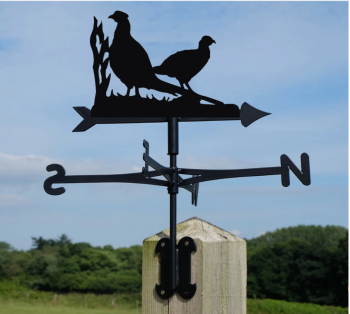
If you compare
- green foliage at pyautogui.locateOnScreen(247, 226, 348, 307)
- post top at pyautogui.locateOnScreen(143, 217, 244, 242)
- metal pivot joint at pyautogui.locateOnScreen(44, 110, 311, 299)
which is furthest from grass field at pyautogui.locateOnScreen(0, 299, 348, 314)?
post top at pyautogui.locateOnScreen(143, 217, 244, 242)

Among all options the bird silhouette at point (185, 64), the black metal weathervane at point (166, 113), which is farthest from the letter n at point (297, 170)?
the bird silhouette at point (185, 64)

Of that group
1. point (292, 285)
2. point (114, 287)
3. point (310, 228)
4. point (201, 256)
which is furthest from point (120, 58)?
point (310, 228)

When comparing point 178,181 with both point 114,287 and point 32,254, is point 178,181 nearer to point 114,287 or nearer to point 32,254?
point 114,287

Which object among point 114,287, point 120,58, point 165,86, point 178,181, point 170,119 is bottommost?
point 114,287

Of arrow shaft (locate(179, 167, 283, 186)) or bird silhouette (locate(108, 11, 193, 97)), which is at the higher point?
bird silhouette (locate(108, 11, 193, 97))

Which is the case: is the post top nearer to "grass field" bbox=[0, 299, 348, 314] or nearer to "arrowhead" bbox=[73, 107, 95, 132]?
"arrowhead" bbox=[73, 107, 95, 132]

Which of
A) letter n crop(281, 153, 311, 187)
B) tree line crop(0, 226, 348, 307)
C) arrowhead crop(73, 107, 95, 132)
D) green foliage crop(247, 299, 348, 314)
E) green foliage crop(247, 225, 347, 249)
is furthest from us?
green foliage crop(247, 225, 347, 249)

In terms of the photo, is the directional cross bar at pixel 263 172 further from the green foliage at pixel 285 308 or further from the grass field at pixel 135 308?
the green foliage at pixel 285 308

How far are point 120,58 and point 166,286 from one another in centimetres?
102

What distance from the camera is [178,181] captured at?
179 centimetres

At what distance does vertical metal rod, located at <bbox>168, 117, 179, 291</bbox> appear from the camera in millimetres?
1656

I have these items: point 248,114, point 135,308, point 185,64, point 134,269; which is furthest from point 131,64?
point 134,269

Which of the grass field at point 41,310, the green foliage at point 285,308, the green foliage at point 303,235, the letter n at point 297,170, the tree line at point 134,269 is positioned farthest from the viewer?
the green foliage at point 303,235

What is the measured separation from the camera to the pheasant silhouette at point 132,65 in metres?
1.94
